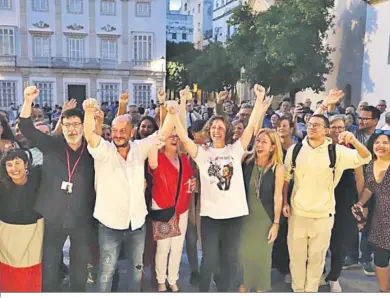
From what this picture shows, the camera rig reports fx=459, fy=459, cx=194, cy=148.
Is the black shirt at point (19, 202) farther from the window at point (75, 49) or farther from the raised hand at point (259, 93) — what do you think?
the window at point (75, 49)

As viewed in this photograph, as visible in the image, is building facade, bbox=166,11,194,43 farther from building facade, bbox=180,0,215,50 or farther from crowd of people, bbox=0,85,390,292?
crowd of people, bbox=0,85,390,292

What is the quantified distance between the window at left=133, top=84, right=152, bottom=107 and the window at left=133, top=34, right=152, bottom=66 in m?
1.61

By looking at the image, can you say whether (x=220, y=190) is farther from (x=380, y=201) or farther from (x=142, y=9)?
(x=142, y=9)

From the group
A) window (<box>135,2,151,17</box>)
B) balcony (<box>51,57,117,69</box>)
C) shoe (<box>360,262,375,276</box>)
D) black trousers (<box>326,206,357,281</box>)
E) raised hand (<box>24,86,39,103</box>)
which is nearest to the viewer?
raised hand (<box>24,86,39,103</box>)

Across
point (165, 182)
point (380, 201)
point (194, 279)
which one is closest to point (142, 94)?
point (194, 279)

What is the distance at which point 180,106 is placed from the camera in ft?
13.9

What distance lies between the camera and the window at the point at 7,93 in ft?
104

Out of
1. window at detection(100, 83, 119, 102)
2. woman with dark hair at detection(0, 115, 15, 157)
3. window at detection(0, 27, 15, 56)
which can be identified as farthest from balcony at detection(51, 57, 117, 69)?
woman with dark hair at detection(0, 115, 15, 157)

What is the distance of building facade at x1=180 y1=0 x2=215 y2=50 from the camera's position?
5500cm

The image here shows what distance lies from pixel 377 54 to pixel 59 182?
19.0 meters

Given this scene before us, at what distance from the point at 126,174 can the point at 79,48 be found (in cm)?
3116

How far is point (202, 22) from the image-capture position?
58625 millimetres

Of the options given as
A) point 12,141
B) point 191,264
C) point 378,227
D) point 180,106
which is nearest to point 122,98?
point 180,106
